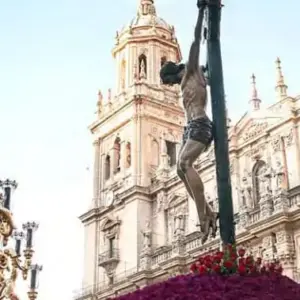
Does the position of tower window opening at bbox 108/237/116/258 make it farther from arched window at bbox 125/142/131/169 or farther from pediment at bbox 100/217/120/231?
arched window at bbox 125/142/131/169

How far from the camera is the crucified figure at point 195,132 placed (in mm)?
5698

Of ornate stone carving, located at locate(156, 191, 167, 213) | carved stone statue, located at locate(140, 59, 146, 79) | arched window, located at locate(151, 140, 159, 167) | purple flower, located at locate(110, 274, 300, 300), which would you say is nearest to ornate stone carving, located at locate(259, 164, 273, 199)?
ornate stone carving, located at locate(156, 191, 167, 213)

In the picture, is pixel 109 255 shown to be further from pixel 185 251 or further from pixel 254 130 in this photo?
pixel 254 130

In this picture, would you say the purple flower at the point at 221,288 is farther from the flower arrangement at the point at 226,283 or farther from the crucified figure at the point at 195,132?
the crucified figure at the point at 195,132

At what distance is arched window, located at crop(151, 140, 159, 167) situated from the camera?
32.0 m

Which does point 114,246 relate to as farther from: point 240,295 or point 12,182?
point 240,295

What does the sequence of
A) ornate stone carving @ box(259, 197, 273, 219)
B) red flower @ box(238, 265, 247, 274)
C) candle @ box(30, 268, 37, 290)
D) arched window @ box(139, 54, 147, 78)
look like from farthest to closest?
arched window @ box(139, 54, 147, 78)
ornate stone carving @ box(259, 197, 273, 219)
candle @ box(30, 268, 37, 290)
red flower @ box(238, 265, 247, 274)

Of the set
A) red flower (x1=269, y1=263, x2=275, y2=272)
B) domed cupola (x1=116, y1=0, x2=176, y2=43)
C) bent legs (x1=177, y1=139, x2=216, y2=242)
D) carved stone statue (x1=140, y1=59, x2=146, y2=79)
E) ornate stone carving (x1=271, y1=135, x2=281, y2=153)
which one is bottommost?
red flower (x1=269, y1=263, x2=275, y2=272)

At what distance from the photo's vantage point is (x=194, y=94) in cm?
593

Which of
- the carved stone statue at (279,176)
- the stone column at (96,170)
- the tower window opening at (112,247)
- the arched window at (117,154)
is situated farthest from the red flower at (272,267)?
the stone column at (96,170)

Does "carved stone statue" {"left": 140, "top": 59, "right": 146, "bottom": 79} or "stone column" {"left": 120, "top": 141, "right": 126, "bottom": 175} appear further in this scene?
"carved stone statue" {"left": 140, "top": 59, "right": 146, "bottom": 79}

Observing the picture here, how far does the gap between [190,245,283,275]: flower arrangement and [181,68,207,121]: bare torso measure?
1.34 metres

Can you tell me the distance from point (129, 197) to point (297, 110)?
8953mm

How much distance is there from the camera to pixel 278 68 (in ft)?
88.4
